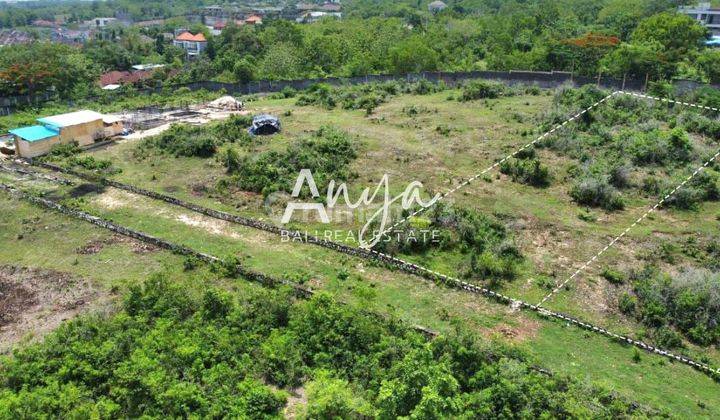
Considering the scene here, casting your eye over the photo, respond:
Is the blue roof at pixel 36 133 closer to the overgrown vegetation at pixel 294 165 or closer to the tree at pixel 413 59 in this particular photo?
the overgrown vegetation at pixel 294 165

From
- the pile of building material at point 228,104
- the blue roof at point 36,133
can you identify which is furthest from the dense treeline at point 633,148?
the blue roof at point 36,133

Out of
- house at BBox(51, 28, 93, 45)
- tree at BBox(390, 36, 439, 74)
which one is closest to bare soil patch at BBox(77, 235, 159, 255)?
tree at BBox(390, 36, 439, 74)

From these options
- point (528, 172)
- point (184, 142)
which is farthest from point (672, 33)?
point (184, 142)

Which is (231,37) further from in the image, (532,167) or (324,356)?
(324,356)

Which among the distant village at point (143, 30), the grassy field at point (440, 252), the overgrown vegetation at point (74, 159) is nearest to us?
the grassy field at point (440, 252)

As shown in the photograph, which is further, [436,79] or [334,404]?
[436,79]

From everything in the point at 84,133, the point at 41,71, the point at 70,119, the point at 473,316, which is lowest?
the point at 473,316

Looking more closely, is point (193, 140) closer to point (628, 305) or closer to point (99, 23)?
point (628, 305)

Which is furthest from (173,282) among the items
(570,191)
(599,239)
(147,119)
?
(147,119)
